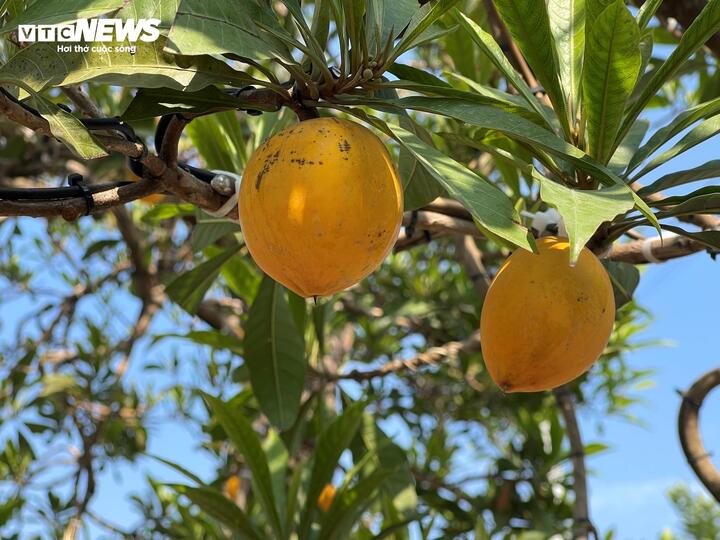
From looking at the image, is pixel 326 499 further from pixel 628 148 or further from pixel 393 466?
pixel 628 148

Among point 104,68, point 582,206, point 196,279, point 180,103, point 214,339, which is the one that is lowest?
point 582,206

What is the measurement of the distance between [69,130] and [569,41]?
2.57ft

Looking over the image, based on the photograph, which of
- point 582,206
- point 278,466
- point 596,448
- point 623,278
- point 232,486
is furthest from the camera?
point 232,486

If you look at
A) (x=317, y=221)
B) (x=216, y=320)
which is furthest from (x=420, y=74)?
(x=216, y=320)

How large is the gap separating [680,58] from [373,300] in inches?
99.1

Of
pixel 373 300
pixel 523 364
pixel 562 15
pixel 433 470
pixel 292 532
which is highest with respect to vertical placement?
pixel 373 300

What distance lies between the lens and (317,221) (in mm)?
969

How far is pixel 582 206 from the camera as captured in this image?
34.5 inches

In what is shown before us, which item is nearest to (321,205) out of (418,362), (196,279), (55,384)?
(196,279)

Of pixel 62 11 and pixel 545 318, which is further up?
pixel 62 11

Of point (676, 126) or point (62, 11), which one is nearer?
point (62, 11)

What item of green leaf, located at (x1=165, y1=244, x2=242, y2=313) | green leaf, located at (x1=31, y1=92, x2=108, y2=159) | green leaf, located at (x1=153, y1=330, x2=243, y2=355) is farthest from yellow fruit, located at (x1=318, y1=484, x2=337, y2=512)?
A: green leaf, located at (x1=31, y1=92, x2=108, y2=159)

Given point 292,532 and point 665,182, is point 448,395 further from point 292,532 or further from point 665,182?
point 665,182

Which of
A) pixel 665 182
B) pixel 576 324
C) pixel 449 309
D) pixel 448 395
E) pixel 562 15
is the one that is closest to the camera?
pixel 576 324
